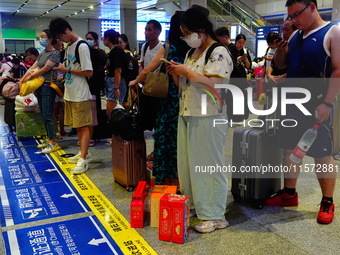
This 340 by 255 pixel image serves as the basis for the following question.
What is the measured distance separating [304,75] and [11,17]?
2430 cm

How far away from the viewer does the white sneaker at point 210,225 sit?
8.23 feet

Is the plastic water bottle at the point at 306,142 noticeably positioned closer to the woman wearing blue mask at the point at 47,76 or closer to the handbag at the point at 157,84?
the handbag at the point at 157,84

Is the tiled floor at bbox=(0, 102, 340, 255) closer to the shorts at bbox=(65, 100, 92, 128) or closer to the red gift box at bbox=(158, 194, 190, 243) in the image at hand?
the red gift box at bbox=(158, 194, 190, 243)

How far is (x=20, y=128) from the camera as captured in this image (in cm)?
542

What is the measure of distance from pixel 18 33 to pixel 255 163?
24.1 meters

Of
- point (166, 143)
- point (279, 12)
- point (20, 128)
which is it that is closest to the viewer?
point (166, 143)

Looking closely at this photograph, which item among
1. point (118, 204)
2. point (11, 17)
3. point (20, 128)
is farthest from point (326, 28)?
point (11, 17)

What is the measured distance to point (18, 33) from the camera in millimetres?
23531

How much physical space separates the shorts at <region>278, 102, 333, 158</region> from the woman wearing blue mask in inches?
110

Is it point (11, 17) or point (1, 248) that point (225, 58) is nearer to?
point (1, 248)

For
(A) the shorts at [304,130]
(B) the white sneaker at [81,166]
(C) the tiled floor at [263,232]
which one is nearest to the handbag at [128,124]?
(C) the tiled floor at [263,232]

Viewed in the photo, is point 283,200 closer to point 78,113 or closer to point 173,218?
point 173,218

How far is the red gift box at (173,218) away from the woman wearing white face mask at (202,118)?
174mm

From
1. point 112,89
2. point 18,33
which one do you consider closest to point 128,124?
point 112,89
